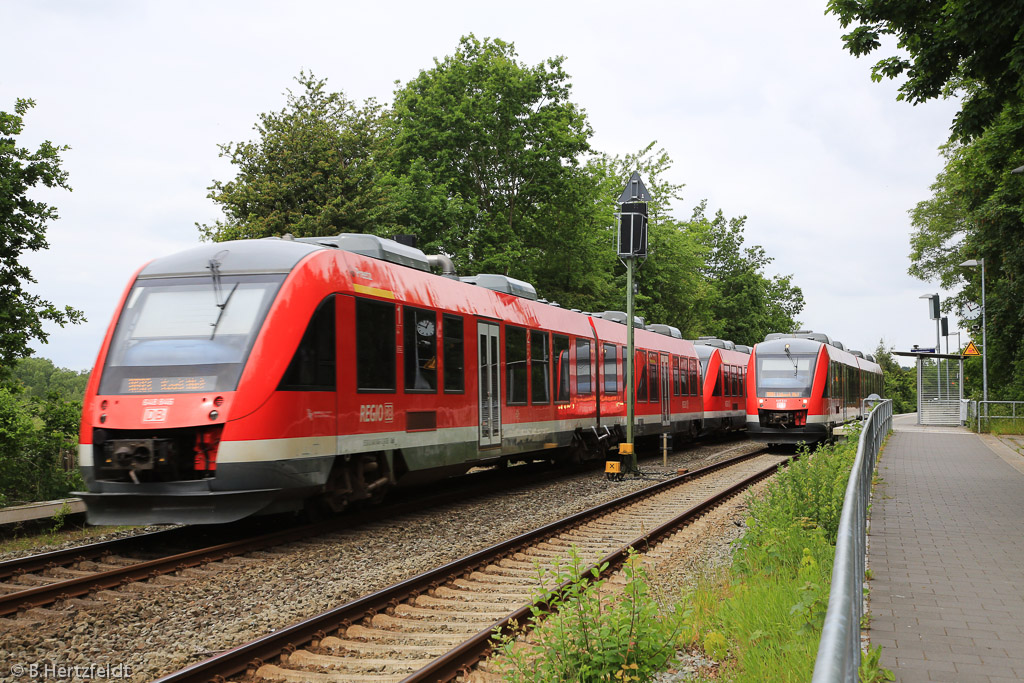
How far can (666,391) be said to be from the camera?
25438 mm

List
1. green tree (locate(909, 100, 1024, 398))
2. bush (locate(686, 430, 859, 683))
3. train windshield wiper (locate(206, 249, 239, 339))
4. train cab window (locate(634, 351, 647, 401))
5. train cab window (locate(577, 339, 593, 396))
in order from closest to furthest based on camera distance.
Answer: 1. bush (locate(686, 430, 859, 683))
2. train windshield wiper (locate(206, 249, 239, 339))
3. train cab window (locate(577, 339, 593, 396))
4. train cab window (locate(634, 351, 647, 401))
5. green tree (locate(909, 100, 1024, 398))

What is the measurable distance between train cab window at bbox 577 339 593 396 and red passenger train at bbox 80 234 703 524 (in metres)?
5.57

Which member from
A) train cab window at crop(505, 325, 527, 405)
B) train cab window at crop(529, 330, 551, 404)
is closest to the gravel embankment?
train cab window at crop(505, 325, 527, 405)

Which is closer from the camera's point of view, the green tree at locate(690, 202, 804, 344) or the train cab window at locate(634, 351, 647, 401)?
the train cab window at locate(634, 351, 647, 401)

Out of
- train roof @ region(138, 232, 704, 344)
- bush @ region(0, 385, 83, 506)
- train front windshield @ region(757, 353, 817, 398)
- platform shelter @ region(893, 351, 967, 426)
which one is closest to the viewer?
train roof @ region(138, 232, 704, 344)

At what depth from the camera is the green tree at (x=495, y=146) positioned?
33156mm

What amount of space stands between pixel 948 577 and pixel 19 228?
590 inches

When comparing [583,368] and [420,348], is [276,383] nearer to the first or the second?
[420,348]

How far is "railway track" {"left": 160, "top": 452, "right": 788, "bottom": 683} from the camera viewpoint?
5.73 metres

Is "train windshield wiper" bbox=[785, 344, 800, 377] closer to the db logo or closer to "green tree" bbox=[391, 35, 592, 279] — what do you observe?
"green tree" bbox=[391, 35, 592, 279]

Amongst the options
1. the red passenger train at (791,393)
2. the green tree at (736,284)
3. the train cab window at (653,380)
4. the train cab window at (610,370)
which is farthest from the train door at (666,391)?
the green tree at (736,284)

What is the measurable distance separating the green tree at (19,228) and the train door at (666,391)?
15.2m

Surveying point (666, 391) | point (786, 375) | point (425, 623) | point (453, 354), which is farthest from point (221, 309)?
point (786, 375)

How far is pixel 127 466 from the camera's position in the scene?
9289 millimetres
